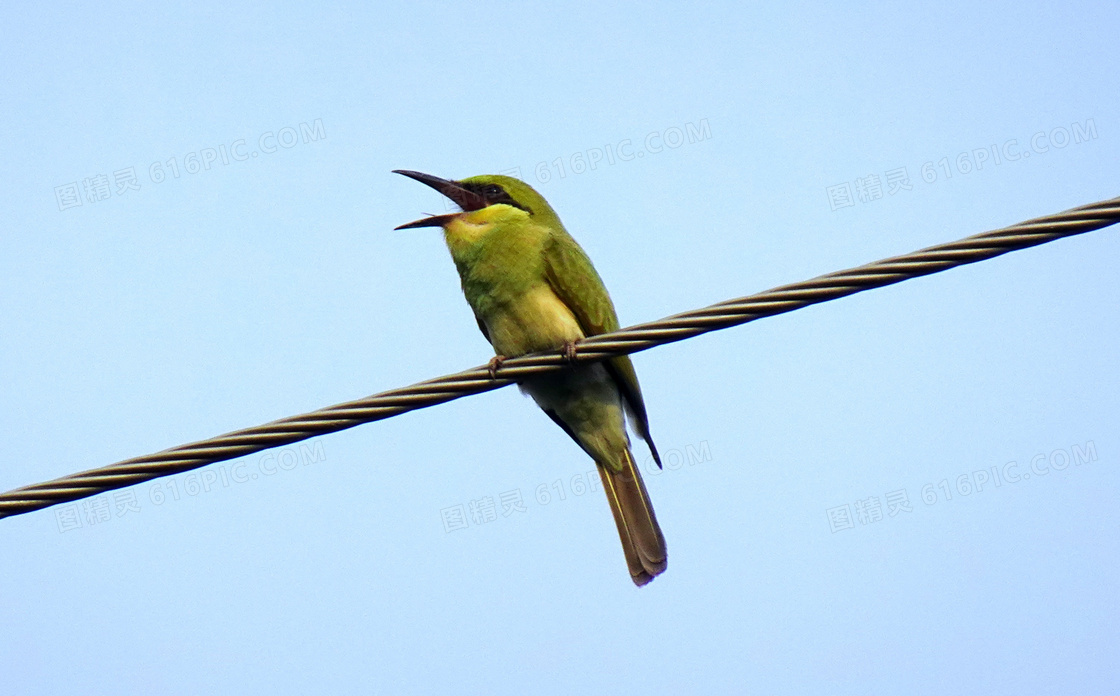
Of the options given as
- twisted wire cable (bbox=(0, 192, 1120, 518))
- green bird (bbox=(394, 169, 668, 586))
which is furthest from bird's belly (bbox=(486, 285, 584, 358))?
twisted wire cable (bbox=(0, 192, 1120, 518))

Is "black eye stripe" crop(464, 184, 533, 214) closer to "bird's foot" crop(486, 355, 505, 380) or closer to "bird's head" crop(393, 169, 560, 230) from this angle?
"bird's head" crop(393, 169, 560, 230)

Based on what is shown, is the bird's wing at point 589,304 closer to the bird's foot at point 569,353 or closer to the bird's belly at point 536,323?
the bird's belly at point 536,323

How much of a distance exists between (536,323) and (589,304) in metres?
0.28

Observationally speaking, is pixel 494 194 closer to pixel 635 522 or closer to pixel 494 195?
pixel 494 195

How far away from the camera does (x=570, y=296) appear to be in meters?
5.15

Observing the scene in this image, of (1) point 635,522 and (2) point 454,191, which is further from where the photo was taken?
(2) point 454,191

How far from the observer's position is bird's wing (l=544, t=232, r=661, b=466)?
203 inches

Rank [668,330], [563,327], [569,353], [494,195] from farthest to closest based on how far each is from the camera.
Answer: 1. [494,195]
2. [563,327]
3. [569,353]
4. [668,330]

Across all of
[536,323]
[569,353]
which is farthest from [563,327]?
[569,353]

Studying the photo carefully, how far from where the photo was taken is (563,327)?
5059mm

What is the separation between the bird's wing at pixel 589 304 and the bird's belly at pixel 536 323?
0.05 m

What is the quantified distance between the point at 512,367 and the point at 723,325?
3.15 feet

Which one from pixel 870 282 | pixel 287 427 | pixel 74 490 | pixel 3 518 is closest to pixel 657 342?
pixel 870 282

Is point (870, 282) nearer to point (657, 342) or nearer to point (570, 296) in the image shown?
point (657, 342)
